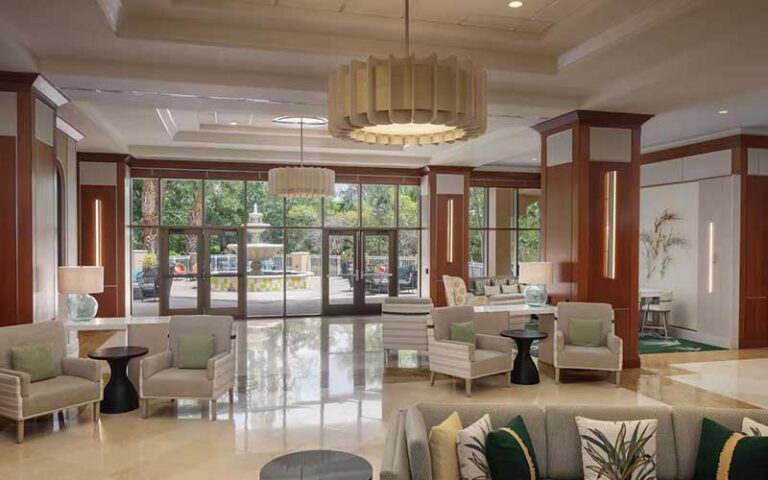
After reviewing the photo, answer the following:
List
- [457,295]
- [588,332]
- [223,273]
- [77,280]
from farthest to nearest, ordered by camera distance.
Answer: [223,273] → [457,295] → [588,332] → [77,280]

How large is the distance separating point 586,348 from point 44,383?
6.03m

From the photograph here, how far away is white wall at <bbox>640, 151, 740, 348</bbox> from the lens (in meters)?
9.70

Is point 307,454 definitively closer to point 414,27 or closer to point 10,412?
point 10,412

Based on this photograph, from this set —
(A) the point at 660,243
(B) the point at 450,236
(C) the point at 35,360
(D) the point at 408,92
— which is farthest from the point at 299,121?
(A) the point at 660,243

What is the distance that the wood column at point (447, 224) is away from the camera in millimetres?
13281

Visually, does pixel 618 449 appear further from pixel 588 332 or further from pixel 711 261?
pixel 711 261

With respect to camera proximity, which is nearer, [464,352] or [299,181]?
[464,352]

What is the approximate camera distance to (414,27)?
5504mm

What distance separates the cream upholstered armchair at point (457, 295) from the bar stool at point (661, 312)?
10.5ft

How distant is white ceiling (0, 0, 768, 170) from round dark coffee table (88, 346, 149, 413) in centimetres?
289

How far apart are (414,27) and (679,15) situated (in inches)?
89.5

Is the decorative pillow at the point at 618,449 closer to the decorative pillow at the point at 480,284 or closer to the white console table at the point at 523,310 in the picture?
the white console table at the point at 523,310

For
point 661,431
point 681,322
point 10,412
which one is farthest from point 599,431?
point 681,322

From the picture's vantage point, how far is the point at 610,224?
7.79 meters
